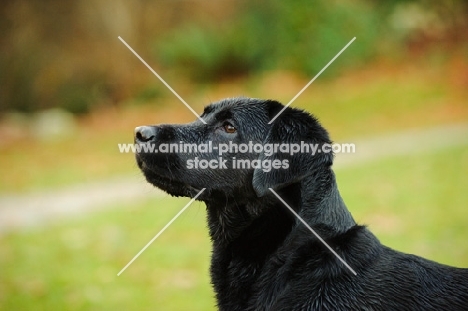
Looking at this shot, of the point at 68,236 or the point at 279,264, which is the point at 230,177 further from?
the point at 68,236

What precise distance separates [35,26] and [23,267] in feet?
30.8

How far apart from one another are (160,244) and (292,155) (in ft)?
15.4

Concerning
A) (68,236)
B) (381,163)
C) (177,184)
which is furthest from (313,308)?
(381,163)

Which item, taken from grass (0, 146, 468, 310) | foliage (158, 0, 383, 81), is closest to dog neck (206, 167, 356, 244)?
grass (0, 146, 468, 310)

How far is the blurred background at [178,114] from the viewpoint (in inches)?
289

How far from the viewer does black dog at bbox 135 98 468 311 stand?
130 inches

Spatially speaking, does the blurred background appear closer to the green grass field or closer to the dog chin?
the green grass field

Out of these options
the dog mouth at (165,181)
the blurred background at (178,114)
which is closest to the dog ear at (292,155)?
the dog mouth at (165,181)

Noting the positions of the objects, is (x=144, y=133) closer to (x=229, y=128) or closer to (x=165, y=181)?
(x=165, y=181)

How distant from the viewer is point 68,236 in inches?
320

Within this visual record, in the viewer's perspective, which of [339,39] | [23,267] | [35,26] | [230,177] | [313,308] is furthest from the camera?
[339,39]

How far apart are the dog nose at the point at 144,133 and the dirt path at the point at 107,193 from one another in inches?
162

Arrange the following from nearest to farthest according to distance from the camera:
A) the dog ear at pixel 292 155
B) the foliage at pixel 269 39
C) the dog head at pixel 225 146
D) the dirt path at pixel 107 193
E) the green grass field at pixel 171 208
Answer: the dog ear at pixel 292 155 < the dog head at pixel 225 146 < the green grass field at pixel 171 208 < the dirt path at pixel 107 193 < the foliage at pixel 269 39

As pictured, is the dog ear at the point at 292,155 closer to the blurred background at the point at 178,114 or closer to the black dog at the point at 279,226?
the black dog at the point at 279,226
